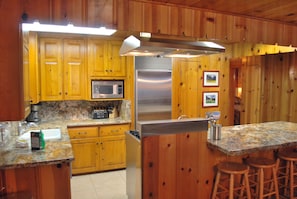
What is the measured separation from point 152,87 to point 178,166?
2.11 m

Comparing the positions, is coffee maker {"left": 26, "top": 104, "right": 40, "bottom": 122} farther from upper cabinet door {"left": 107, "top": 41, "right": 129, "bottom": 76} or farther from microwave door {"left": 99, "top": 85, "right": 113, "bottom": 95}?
upper cabinet door {"left": 107, "top": 41, "right": 129, "bottom": 76}

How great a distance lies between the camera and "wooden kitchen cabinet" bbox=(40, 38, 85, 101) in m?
3.91

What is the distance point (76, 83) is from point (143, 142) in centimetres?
224

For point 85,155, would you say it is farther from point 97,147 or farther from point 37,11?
point 37,11

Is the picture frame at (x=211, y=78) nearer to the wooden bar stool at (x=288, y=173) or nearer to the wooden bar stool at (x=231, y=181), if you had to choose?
the wooden bar stool at (x=288, y=173)

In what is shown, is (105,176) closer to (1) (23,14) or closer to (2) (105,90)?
(2) (105,90)

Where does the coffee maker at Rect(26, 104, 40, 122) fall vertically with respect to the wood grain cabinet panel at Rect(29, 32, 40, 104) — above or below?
below

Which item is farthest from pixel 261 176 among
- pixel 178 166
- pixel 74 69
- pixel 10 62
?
pixel 74 69

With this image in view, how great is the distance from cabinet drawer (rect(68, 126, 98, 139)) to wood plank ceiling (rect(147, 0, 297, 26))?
255 cm

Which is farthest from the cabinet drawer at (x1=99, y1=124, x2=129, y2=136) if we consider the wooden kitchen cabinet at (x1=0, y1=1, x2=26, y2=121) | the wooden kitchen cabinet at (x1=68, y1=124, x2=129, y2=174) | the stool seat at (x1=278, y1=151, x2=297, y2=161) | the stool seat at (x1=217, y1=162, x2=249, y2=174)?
the stool seat at (x1=278, y1=151, x2=297, y2=161)

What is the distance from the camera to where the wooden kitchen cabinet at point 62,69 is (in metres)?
3.91

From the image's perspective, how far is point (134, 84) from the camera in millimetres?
4340

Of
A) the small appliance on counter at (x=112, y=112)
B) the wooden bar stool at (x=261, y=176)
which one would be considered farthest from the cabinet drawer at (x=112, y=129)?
the wooden bar stool at (x=261, y=176)

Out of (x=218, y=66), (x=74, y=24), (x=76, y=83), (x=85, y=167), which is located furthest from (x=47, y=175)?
(x=218, y=66)
